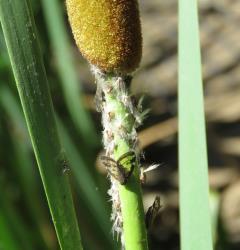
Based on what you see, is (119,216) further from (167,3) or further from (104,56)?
(167,3)

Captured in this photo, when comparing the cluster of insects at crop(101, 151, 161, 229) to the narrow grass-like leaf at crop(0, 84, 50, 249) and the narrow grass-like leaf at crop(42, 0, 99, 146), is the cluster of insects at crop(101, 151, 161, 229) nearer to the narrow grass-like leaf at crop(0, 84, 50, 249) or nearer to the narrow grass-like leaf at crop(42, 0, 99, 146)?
the narrow grass-like leaf at crop(42, 0, 99, 146)

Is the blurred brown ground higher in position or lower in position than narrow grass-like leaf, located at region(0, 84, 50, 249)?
higher

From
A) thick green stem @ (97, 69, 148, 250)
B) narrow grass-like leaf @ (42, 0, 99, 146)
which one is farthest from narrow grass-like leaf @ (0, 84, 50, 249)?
thick green stem @ (97, 69, 148, 250)

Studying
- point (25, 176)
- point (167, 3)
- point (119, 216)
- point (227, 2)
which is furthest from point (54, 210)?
point (167, 3)

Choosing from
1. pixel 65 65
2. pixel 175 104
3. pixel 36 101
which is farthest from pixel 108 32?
pixel 175 104


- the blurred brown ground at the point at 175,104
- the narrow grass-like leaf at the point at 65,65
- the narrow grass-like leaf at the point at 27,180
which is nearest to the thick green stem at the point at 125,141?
the narrow grass-like leaf at the point at 65,65

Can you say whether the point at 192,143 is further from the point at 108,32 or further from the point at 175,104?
the point at 175,104
